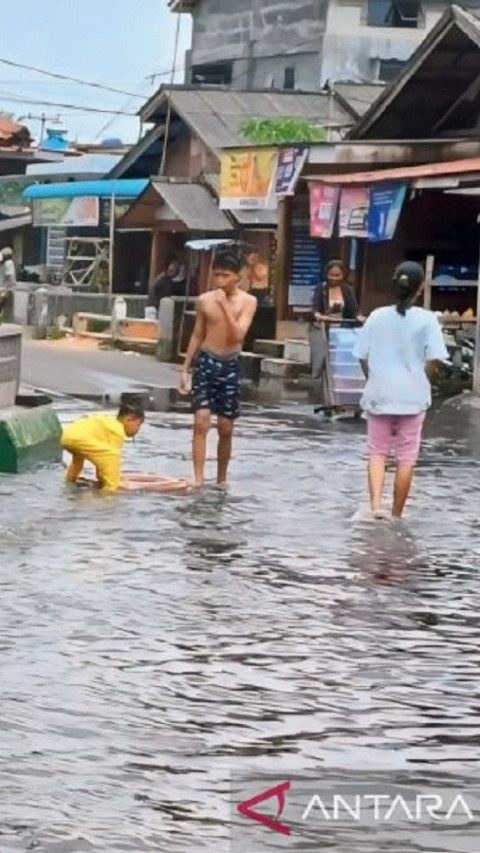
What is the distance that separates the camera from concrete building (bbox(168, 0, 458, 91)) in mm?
54938

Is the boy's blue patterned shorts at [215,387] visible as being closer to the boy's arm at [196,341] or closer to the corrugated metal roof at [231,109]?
the boy's arm at [196,341]

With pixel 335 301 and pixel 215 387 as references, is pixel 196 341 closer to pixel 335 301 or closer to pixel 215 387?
pixel 215 387

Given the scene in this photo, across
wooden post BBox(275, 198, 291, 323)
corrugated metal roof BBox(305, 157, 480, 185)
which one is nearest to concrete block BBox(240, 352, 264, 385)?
wooden post BBox(275, 198, 291, 323)

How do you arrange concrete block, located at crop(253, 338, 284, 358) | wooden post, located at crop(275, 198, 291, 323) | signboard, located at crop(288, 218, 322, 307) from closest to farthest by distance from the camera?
concrete block, located at crop(253, 338, 284, 358), wooden post, located at crop(275, 198, 291, 323), signboard, located at crop(288, 218, 322, 307)

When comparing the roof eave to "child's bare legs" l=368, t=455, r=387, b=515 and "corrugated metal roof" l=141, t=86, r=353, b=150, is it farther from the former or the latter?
"child's bare legs" l=368, t=455, r=387, b=515

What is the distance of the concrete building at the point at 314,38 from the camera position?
54938 mm

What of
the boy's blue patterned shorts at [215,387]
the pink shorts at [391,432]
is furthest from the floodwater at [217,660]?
the boy's blue patterned shorts at [215,387]

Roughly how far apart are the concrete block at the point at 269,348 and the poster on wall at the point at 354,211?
230 cm

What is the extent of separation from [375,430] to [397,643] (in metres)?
3.88

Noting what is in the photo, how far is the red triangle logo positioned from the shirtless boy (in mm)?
7187

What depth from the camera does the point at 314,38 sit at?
2169 inches

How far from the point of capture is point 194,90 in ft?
124

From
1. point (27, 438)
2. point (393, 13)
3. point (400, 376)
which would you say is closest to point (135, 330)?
point (27, 438)

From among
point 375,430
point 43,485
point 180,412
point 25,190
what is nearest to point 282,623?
point 375,430
